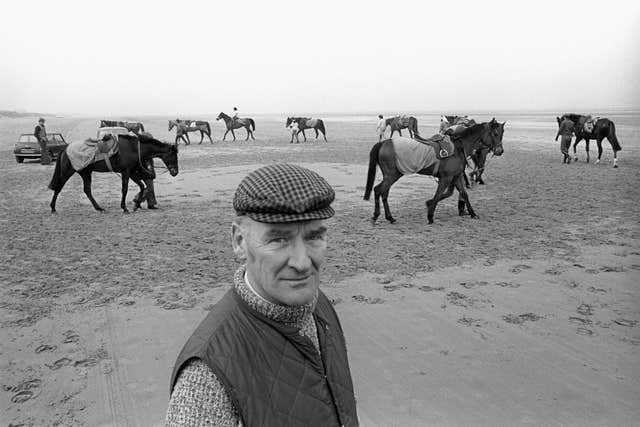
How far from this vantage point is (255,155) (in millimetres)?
20250

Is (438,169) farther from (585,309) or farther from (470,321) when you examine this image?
(470,321)

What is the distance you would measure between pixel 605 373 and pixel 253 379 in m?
3.39

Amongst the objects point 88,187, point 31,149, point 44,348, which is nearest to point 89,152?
point 88,187

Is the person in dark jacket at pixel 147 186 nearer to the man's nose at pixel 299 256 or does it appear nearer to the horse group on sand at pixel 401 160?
the horse group on sand at pixel 401 160

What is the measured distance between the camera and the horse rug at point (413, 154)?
27.5 ft

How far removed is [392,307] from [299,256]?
3.65 metres

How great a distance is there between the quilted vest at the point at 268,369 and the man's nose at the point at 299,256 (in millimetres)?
180

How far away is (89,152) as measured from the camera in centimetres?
922

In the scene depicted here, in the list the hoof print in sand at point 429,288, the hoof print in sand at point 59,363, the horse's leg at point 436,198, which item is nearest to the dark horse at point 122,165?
the horse's leg at point 436,198

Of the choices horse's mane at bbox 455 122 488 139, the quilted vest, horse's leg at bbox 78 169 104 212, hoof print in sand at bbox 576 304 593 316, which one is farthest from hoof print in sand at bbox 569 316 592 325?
horse's leg at bbox 78 169 104 212

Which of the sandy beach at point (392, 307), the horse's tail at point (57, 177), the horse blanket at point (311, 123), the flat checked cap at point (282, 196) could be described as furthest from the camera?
the horse blanket at point (311, 123)

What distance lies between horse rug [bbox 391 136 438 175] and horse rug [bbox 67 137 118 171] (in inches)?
222

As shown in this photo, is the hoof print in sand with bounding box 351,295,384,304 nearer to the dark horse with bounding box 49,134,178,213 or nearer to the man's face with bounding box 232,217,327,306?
the man's face with bounding box 232,217,327,306

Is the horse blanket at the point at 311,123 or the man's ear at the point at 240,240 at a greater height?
the horse blanket at the point at 311,123
